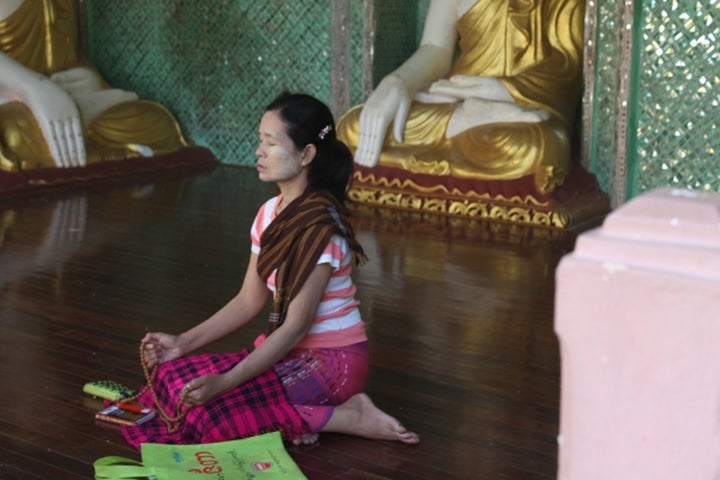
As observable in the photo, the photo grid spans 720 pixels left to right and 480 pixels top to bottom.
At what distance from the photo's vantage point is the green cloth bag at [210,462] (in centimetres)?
224

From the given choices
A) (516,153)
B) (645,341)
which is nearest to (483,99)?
(516,153)

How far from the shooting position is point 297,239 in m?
2.45

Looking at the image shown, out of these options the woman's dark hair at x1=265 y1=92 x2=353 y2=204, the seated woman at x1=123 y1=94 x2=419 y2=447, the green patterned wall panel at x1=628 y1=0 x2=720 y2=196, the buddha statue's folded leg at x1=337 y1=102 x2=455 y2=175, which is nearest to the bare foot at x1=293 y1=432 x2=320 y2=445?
the seated woman at x1=123 y1=94 x2=419 y2=447

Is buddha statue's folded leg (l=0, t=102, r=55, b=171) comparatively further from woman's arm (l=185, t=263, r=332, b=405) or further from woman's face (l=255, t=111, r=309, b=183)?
woman's arm (l=185, t=263, r=332, b=405)

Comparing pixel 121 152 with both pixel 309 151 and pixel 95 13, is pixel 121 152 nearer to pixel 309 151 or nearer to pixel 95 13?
pixel 95 13

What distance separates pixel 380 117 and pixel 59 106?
1766 mm

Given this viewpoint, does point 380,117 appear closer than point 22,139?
Yes

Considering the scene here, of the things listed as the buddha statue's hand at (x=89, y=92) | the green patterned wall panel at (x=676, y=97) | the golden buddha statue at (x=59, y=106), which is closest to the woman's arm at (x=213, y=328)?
the green patterned wall panel at (x=676, y=97)

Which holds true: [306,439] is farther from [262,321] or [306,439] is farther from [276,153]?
[262,321]

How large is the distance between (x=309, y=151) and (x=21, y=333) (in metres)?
1.29

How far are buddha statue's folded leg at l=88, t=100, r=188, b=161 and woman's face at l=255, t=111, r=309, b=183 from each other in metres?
3.79

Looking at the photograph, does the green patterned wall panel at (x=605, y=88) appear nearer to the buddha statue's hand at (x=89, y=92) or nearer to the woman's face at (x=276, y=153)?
the buddha statue's hand at (x=89, y=92)

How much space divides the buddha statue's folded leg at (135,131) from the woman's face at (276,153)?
379 centimetres

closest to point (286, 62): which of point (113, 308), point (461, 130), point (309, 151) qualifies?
point (461, 130)
